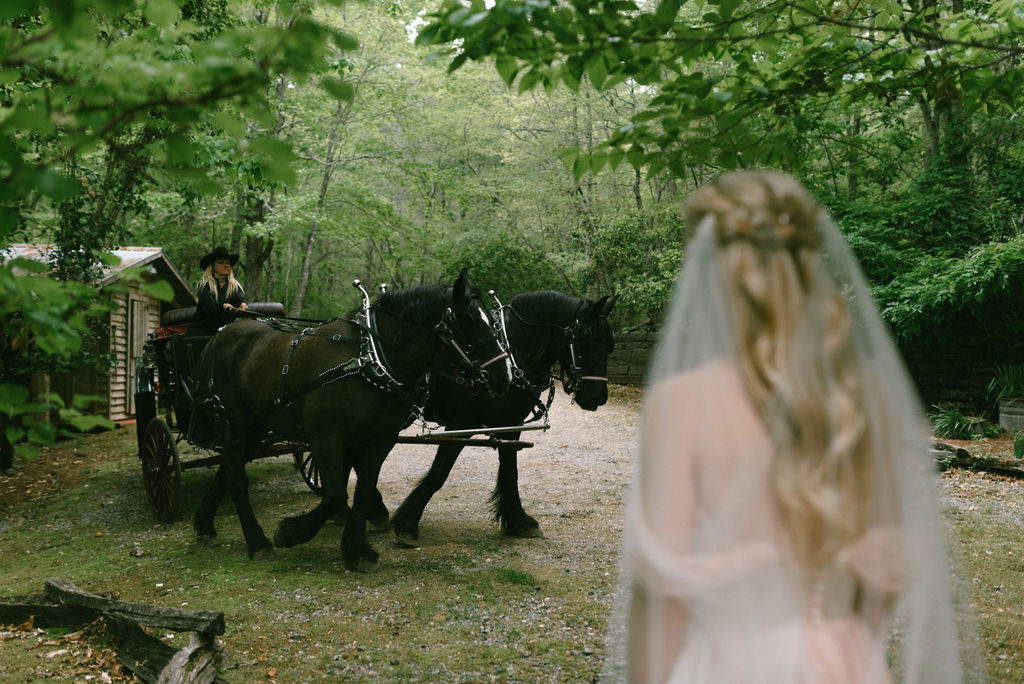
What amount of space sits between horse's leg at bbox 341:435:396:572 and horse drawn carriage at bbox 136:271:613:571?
1 centimetres

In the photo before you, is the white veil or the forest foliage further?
the forest foliage

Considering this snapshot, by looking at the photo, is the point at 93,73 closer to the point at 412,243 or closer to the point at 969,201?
the point at 969,201

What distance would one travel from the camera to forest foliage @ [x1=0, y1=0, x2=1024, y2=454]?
203 centimetres

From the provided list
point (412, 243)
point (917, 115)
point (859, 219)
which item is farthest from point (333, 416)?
point (917, 115)

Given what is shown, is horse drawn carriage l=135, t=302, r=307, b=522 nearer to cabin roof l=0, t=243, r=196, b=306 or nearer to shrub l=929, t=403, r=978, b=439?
cabin roof l=0, t=243, r=196, b=306

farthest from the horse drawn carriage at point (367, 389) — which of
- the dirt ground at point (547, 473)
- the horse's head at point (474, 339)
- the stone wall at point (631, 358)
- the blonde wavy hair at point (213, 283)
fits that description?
the stone wall at point (631, 358)

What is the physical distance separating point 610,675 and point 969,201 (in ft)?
51.9

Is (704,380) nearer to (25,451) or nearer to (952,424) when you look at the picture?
(25,451)

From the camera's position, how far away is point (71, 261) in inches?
328

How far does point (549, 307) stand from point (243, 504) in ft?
11.4

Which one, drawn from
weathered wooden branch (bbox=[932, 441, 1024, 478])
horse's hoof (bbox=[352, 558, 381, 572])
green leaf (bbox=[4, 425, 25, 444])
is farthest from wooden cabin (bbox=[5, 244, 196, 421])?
weathered wooden branch (bbox=[932, 441, 1024, 478])

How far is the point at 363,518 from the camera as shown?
19.7 ft

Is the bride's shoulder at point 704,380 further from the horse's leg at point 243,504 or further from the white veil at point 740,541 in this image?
the horse's leg at point 243,504

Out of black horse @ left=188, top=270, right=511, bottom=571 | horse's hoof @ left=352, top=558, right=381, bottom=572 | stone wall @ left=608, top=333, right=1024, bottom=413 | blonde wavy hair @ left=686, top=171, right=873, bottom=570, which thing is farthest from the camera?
stone wall @ left=608, top=333, right=1024, bottom=413
